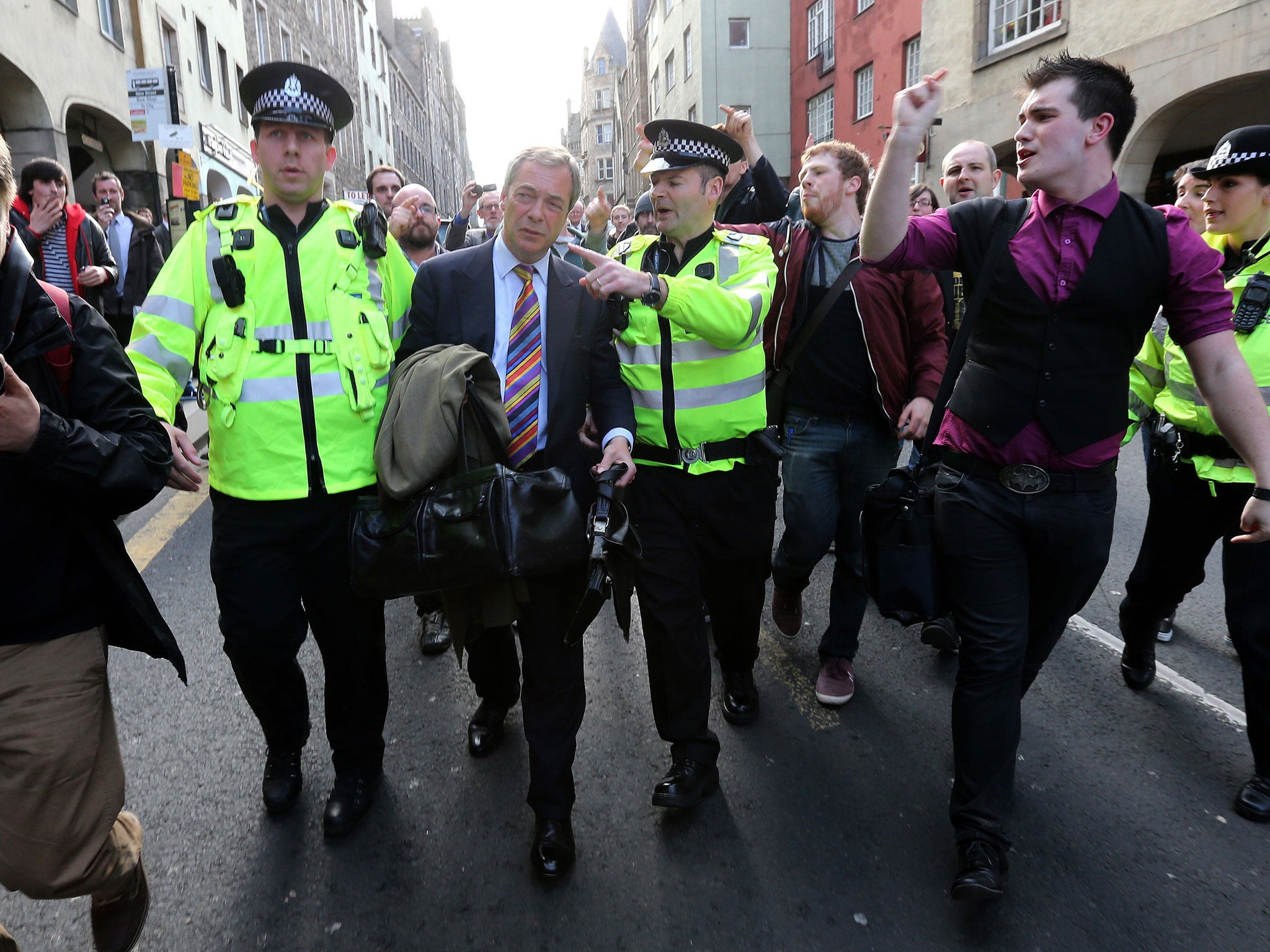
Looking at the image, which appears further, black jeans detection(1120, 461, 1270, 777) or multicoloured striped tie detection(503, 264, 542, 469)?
black jeans detection(1120, 461, 1270, 777)

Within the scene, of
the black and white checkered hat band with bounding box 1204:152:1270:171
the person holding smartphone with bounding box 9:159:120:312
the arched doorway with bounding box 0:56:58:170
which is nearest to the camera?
the black and white checkered hat band with bounding box 1204:152:1270:171

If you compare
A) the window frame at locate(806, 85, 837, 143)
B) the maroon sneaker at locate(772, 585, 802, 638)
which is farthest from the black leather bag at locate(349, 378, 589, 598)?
the window frame at locate(806, 85, 837, 143)

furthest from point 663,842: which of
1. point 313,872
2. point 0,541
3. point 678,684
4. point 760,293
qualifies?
point 0,541

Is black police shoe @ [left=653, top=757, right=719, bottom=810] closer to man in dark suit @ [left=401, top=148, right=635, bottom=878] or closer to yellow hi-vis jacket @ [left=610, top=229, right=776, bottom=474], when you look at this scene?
man in dark suit @ [left=401, top=148, right=635, bottom=878]

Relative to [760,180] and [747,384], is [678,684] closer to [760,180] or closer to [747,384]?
[747,384]

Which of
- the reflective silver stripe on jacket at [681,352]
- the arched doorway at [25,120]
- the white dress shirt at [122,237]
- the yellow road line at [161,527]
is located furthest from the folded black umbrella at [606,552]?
the arched doorway at [25,120]

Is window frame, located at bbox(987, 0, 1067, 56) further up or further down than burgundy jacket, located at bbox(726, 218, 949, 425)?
further up

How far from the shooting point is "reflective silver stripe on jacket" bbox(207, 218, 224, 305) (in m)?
2.38

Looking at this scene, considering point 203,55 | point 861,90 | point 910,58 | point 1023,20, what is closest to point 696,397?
point 1023,20

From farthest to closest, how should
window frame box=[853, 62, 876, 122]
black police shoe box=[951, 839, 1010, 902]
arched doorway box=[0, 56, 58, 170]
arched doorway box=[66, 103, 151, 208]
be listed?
window frame box=[853, 62, 876, 122] < arched doorway box=[66, 103, 151, 208] < arched doorway box=[0, 56, 58, 170] < black police shoe box=[951, 839, 1010, 902]

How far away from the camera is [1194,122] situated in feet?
44.1

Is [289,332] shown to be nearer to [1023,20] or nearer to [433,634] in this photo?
[433,634]

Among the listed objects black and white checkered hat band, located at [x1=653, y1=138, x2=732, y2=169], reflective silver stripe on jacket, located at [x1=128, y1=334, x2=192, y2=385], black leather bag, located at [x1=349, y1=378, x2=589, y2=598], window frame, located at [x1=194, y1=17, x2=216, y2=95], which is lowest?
black leather bag, located at [x1=349, y1=378, x2=589, y2=598]

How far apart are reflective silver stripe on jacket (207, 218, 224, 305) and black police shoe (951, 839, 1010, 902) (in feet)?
8.14
